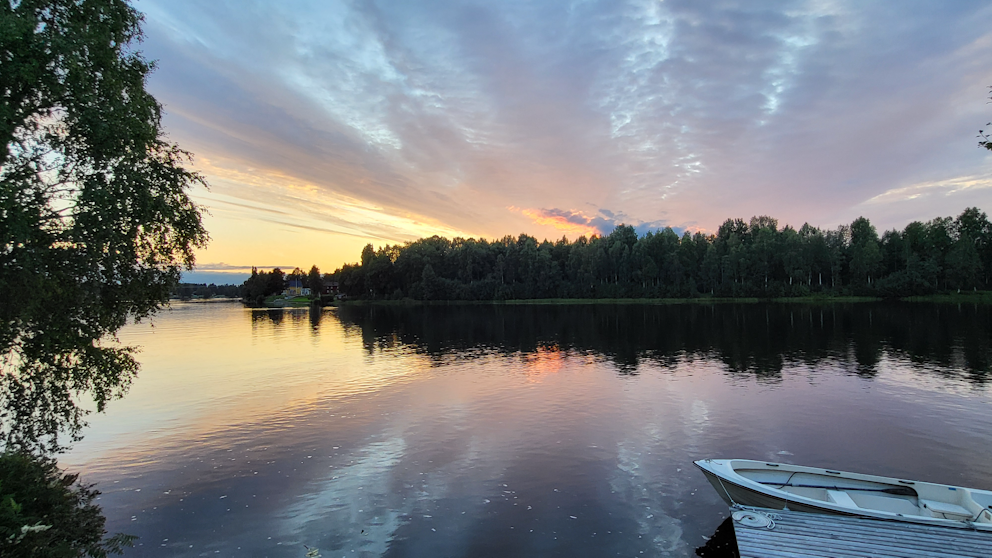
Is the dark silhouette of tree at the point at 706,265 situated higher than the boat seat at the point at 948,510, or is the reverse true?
the dark silhouette of tree at the point at 706,265

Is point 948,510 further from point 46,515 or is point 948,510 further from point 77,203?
point 77,203

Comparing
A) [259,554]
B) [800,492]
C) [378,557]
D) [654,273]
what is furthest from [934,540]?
[654,273]

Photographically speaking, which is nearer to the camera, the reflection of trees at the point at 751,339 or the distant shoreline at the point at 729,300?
the reflection of trees at the point at 751,339

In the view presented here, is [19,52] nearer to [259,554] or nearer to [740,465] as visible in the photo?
[259,554]

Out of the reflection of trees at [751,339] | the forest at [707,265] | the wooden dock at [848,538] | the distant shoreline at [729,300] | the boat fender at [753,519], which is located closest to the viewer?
the wooden dock at [848,538]

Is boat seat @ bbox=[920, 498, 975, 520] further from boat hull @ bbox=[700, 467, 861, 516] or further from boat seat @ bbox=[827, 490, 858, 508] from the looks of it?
boat hull @ bbox=[700, 467, 861, 516]

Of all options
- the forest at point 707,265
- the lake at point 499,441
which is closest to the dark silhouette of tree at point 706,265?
the forest at point 707,265

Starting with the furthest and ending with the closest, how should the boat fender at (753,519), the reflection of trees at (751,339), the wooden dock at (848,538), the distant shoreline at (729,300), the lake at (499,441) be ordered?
1. the distant shoreline at (729,300)
2. the reflection of trees at (751,339)
3. the lake at (499,441)
4. the boat fender at (753,519)
5. the wooden dock at (848,538)

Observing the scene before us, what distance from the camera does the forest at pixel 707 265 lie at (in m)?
122

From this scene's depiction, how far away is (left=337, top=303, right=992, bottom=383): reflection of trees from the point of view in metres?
40.2

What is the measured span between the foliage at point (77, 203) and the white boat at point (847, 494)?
1908 centimetres

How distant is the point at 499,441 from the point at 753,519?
37.3 ft

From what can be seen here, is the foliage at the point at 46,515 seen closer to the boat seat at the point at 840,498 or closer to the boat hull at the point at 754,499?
the boat hull at the point at 754,499

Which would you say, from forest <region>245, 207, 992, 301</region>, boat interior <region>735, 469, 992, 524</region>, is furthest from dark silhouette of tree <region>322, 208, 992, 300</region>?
boat interior <region>735, 469, 992, 524</region>
